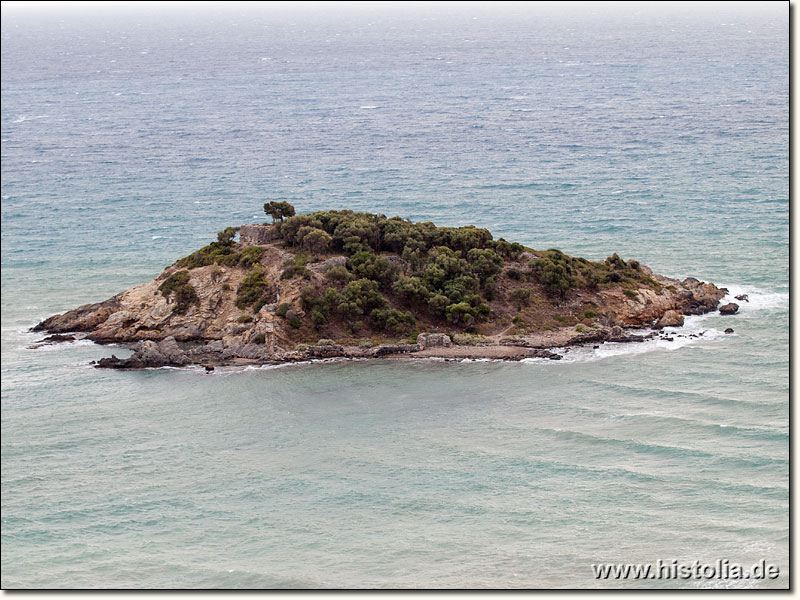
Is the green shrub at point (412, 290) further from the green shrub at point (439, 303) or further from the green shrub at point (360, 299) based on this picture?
the green shrub at point (360, 299)

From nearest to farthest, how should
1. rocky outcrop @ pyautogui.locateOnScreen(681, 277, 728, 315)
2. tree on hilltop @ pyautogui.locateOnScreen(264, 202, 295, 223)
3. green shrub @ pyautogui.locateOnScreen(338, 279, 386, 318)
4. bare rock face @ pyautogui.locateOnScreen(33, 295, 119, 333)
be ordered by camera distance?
1. green shrub @ pyautogui.locateOnScreen(338, 279, 386, 318)
2. rocky outcrop @ pyautogui.locateOnScreen(681, 277, 728, 315)
3. bare rock face @ pyautogui.locateOnScreen(33, 295, 119, 333)
4. tree on hilltop @ pyautogui.locateOnScreen(264, 202, 295, 223)

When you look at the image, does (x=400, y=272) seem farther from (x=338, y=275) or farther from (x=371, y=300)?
(x=338, y=275)

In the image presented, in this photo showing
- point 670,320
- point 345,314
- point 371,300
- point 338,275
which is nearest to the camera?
point 345,314

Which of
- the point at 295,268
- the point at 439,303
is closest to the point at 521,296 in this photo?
the point at 439,303

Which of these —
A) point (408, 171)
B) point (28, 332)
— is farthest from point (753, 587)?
point (408, 171)

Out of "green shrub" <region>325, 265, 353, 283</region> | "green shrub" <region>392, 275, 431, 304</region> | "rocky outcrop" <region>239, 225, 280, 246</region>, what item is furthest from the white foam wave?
"rocky outcrop" <region>239, 225, 280, 246</region>

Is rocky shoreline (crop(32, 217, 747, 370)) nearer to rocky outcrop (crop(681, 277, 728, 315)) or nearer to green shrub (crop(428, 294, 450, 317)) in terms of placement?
rocky outcrop (crop(681, 277, 728, 315))
